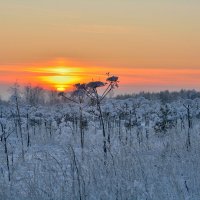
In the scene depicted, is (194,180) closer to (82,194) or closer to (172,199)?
(172,199)

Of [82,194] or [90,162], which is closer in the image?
[82,194]

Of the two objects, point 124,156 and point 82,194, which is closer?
point 82,194

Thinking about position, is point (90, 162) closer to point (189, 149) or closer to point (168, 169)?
point (168, 169)

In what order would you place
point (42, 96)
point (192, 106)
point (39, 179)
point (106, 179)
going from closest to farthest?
1. point (106, 179)
2. point (39, 179)
3. point (192, 106)
4. point (42, 96)

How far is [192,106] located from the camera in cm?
2927

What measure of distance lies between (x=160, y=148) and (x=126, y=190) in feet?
13.8

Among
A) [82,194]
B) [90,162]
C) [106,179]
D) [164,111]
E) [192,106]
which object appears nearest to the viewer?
[82,194]

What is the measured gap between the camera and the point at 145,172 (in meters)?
8.59

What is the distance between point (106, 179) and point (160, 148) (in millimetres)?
3751

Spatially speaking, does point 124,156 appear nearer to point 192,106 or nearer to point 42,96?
point 192,106

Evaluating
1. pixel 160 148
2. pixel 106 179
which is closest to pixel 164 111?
→ pixel 160 148

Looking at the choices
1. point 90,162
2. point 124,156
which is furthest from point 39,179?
point 124,156

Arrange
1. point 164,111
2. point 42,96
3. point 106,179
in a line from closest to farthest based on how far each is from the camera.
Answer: point 106,179, point 164,111, point 42,96

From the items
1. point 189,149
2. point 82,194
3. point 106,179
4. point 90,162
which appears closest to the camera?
point 82,194
